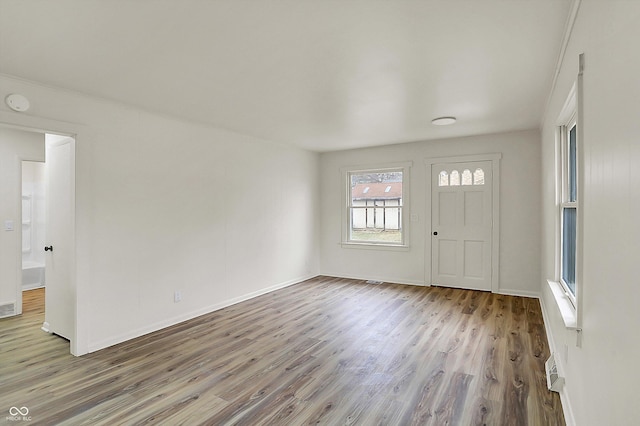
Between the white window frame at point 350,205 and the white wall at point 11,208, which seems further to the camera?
the white window frame at point 350,205

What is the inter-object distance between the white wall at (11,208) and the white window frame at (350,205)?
5.07 metres

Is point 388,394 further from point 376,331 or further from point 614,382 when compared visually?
point 614,382

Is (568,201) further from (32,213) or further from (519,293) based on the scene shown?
(32,213)

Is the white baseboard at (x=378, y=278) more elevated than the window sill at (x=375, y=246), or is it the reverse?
the window sill at (x=375, y=246)

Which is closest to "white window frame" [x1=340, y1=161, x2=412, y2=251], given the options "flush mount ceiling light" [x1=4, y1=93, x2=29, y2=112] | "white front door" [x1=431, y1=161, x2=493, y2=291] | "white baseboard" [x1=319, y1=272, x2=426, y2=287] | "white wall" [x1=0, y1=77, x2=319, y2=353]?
"white front door" [x1=431, y1=161, x2=493, y2=291]

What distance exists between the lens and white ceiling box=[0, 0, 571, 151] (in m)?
1.98

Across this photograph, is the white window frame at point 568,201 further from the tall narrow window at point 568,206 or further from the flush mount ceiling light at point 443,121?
the flush mount ceiling light at point 443,121

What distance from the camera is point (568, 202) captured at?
8.67 feet

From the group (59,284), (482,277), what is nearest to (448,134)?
(482,277)

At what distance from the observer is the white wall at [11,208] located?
454 centimetres

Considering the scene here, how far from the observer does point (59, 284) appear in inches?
146

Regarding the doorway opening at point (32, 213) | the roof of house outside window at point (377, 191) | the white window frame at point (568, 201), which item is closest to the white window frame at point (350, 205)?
the roof of house outside window at point (377, 191)

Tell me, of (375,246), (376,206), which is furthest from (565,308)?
(376,206)

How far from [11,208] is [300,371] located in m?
4.63
